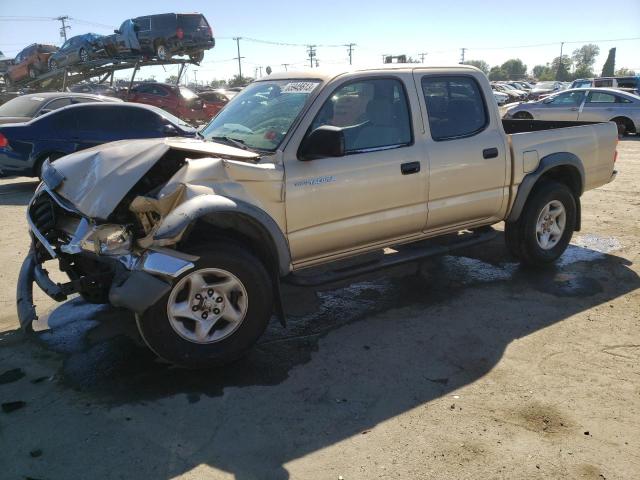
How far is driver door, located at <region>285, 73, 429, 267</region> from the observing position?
3.85 meters

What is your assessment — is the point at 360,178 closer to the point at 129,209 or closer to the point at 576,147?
the point at 129,209

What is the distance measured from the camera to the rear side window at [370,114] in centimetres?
404

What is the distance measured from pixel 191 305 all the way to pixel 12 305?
223 cm

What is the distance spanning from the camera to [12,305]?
4609 millimetres

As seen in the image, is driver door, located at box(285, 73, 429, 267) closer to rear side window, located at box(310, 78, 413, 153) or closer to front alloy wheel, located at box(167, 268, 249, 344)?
rear side window, located at box(310, 78, 413, 153)

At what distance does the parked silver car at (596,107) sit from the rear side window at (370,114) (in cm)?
1433

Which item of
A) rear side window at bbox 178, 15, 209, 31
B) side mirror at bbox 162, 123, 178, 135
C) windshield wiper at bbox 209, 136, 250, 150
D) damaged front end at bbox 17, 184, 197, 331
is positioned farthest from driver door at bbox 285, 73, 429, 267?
rear side window at bbox 178, 15, 209, 31

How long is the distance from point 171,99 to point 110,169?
1609cm

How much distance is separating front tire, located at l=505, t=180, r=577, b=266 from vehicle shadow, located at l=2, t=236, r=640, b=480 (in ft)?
0.71

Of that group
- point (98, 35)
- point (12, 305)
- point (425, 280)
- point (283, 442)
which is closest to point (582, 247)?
point (425, 280)

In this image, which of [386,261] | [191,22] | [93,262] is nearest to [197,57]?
[191,22]

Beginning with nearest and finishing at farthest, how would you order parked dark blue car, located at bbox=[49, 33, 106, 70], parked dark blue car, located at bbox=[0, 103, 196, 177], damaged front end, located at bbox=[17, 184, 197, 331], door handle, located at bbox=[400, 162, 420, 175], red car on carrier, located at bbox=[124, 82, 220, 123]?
damaged front end, located at bbox=[17, 184, 197, 331] → door handle, located at bbox=[400, 162, 420, 175] → parked dark blue car, located at bbox=[0, 103, 196, 177] → red car on carrier, located at bbox=[124, 82, 220, 123] → parked dark blue car, located at bbox=[49, 33, 106, 70]

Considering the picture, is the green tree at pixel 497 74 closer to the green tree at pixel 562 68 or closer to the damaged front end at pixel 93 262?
the green tree at pixel 562 68

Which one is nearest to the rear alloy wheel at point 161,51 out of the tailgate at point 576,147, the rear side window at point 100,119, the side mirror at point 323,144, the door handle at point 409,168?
the rear side window at point 100,119
